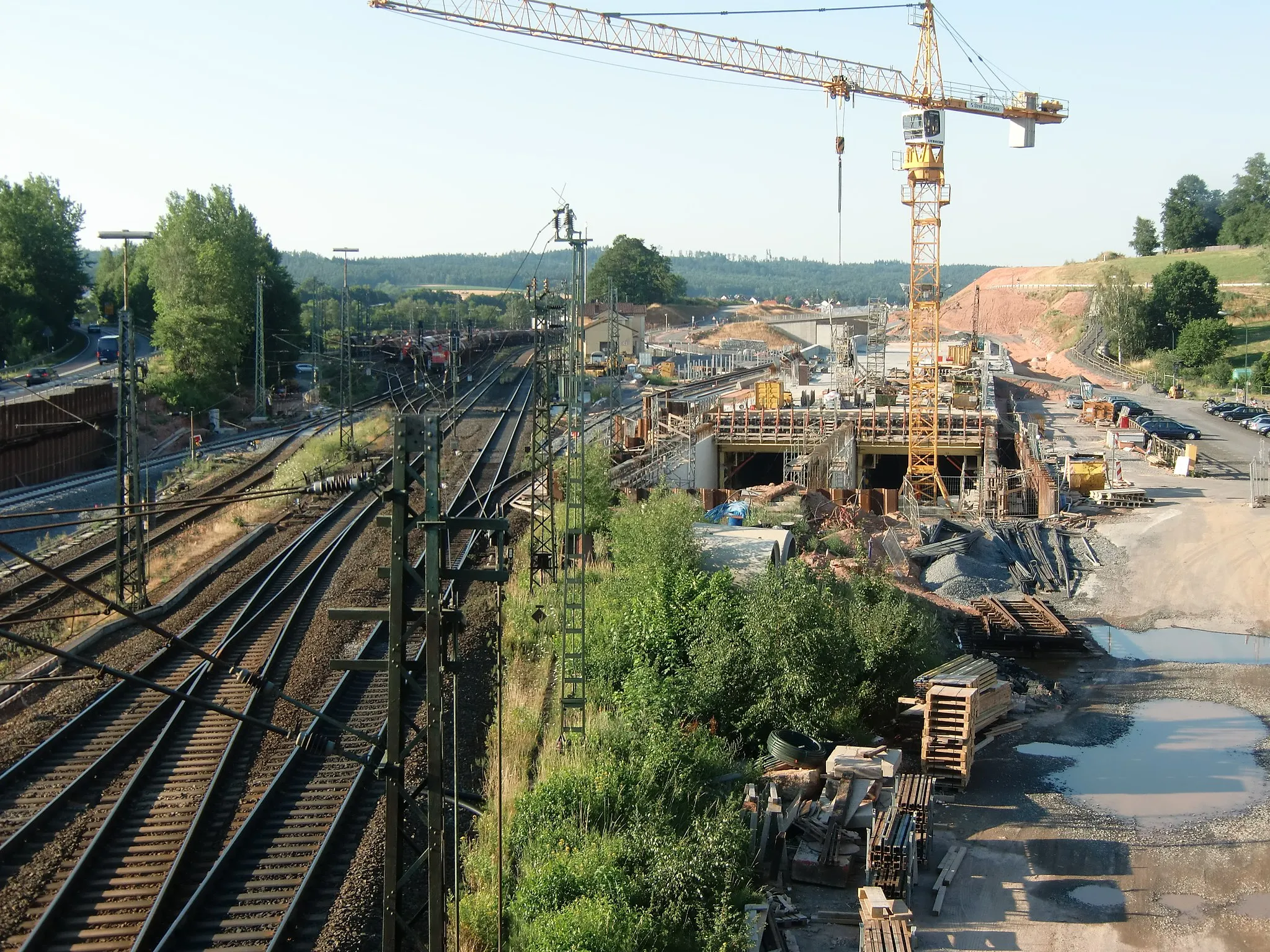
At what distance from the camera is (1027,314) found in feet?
344

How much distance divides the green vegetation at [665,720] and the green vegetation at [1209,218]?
3873 inches

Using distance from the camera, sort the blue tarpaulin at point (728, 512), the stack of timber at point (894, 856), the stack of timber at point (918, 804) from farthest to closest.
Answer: the blue tarpaulin at point (728, 512) < the stack of timber at point (918, 804) < the stack of timber at point (894, 856)

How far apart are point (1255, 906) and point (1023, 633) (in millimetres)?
10227

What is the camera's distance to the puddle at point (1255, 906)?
11898 mm

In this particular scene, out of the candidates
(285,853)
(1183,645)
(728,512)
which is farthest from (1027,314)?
(285,853)

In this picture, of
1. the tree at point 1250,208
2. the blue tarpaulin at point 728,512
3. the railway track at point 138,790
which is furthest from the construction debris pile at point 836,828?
the tree at point 1250,208

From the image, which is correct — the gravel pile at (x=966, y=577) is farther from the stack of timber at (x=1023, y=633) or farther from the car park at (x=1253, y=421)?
the car park at (x=1253, y=421)

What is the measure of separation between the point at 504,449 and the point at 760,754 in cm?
2342

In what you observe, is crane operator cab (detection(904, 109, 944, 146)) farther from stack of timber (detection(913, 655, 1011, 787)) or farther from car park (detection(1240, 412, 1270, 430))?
stack of timber (detection(913, 655, 1011, 787))

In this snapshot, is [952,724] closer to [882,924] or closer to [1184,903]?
[1184,903]

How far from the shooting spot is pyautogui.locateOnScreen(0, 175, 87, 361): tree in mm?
55156

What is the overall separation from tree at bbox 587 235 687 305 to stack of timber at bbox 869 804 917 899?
100707mm

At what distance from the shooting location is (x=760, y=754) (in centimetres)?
1513

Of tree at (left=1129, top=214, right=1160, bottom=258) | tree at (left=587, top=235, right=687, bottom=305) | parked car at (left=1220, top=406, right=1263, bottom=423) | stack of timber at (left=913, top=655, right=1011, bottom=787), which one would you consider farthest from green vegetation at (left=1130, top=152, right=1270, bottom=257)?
stack of timber at (left=913, top=655, right=1011, bottom=787)
